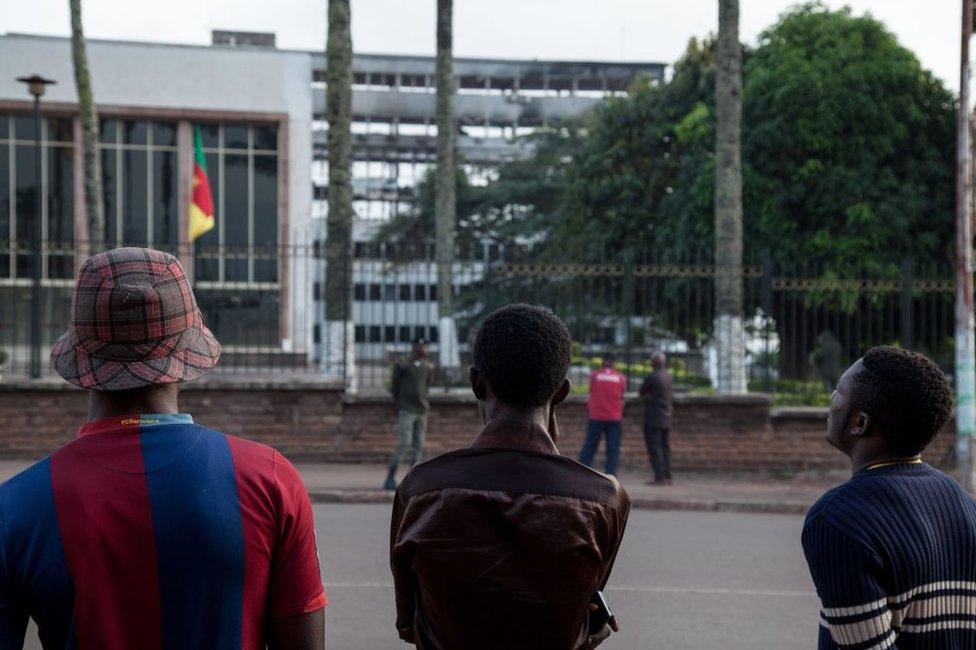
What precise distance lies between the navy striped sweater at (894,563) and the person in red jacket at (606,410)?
12231mm

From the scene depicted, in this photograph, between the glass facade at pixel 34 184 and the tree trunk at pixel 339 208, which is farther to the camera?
the glass facade at pixel 34 184

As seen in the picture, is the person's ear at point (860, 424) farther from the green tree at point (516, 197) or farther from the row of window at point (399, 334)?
the green tree at point (516, 197)

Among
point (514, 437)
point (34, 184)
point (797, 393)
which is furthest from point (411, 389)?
point (34, 184)

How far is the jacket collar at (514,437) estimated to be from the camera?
255 centimetres

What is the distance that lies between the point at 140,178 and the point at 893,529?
28.3 metres

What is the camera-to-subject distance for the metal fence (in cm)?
1605

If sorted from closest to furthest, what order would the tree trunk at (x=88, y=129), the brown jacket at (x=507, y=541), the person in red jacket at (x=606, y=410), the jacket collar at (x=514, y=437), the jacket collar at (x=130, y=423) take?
1. the jacket collar at (x=130, y=423)
2. the brown jacket at (x=507, y=541)
3. the jacket collar at (x=514, y=437)
4. the person in red jacket at (x=606, y=410)
5. the tree trunk at (x=88, y=129)

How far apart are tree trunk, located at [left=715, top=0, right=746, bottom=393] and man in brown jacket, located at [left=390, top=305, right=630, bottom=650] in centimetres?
1460

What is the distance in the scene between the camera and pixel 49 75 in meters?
28.7

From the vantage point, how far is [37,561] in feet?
7.03

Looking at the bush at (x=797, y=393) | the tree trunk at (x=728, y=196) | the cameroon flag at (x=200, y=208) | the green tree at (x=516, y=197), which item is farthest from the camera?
the green tree at (x=516, y=197)

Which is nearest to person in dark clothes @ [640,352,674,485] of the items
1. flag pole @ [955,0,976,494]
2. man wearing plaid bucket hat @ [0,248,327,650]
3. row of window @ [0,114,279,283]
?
flag pole @ [955,0,976,494]

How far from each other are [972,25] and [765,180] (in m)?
11.0

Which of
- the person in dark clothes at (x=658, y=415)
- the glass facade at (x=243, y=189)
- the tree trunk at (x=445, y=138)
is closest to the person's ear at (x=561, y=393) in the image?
the person in dark clothes at (x=658, y=415)
